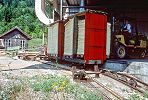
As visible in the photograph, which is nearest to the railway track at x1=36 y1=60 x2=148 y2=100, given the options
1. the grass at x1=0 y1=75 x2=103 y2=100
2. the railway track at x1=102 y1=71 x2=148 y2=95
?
the railway track at x1=102 y1=71 x2=148 y2=95

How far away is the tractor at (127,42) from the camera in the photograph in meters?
17.9

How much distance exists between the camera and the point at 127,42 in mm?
18266

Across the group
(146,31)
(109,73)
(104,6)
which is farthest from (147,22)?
(109,73)

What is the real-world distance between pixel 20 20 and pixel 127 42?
72.1 meters

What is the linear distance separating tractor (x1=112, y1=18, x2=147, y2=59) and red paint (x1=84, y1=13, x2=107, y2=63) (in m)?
2.74

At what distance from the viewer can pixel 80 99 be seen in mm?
7809

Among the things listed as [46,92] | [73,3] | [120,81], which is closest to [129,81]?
[120,81]

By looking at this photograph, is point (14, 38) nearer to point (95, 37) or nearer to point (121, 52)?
point (121, 52)

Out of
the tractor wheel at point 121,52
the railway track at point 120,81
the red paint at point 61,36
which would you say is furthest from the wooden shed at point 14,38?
the railway track at point 120,81

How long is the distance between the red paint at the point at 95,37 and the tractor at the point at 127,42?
2.74m

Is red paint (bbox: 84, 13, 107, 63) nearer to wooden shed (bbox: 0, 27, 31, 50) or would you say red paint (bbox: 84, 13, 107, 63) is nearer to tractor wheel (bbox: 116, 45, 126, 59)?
tractor wheel (bbox: 116, 45, 126, 59)

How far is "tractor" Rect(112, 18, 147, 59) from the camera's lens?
58.7 feet

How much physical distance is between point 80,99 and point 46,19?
20.3m

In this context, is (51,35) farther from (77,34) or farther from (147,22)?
(147,22)
